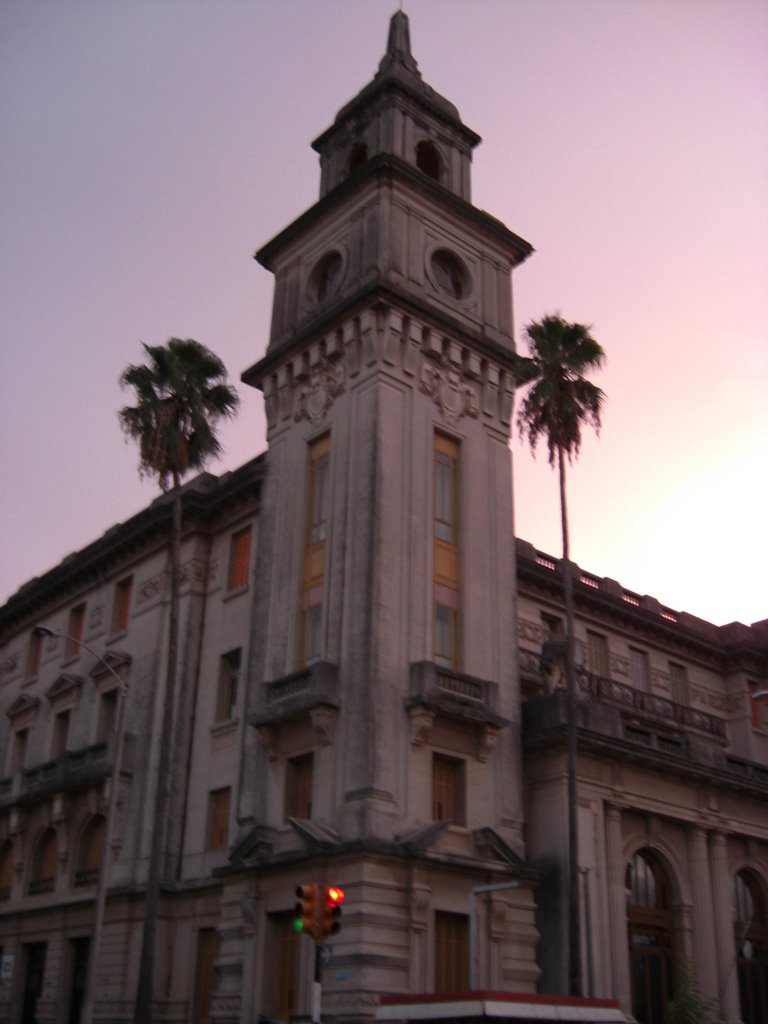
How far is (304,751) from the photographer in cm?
3067

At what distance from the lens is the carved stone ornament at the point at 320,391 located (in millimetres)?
35188

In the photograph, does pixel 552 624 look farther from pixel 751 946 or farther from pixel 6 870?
pixel 6 870

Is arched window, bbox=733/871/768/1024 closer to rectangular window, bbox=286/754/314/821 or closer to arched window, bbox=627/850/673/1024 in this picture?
arched window, bbox=627/850/673/1024

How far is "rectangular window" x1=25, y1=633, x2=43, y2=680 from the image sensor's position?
155 feet

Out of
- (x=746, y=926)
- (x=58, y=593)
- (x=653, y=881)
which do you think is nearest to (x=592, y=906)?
(x=653, y=881)

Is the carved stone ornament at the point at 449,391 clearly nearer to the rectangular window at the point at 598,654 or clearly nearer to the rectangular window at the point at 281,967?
the rectangular window at the point at 598,654

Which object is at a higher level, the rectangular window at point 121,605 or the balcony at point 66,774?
the rectangular window at point 121,605

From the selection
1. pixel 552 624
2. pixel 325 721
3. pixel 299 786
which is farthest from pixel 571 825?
pixel 552 624

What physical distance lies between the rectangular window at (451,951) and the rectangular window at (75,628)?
20.8m

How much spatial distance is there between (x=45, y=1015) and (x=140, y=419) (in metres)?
18.7

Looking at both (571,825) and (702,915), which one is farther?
(702,915)

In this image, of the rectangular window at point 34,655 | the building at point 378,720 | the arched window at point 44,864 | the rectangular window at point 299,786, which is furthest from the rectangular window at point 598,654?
the rectangular window at point 34,655

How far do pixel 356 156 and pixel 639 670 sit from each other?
21.5 m

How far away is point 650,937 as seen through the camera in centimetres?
3372
